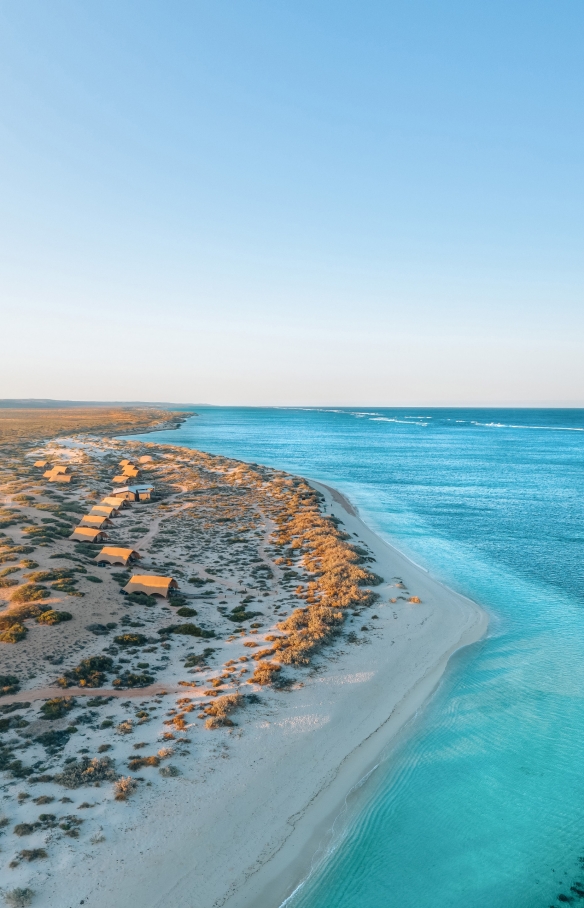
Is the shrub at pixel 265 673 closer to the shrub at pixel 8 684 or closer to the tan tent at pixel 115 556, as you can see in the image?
the shrub at pixel 8 684

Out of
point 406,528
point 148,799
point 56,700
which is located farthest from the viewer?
point 406,528

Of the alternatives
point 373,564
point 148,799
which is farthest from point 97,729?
point 373,564

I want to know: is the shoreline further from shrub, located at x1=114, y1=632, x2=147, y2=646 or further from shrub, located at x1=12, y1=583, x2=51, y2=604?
shrub, located at x1=12, y1=583, x2=51, y2=604

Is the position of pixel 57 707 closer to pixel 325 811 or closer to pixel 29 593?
pixel 29 593

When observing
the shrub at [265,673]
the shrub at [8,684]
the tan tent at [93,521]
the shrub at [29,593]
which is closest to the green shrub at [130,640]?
the shrub at [8,684]

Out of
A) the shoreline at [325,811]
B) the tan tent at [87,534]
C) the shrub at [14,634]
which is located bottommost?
the shoreline at [325,811]

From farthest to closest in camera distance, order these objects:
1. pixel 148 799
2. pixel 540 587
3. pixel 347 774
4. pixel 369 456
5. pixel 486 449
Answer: pixel 486 449
pixel 369 456
pixel 540 587
pixel 347 774
pixel 148 799

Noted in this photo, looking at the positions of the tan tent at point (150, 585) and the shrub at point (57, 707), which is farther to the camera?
the tan tent at point (150, 585)

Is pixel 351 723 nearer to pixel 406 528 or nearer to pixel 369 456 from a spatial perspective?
pixel 406 528
